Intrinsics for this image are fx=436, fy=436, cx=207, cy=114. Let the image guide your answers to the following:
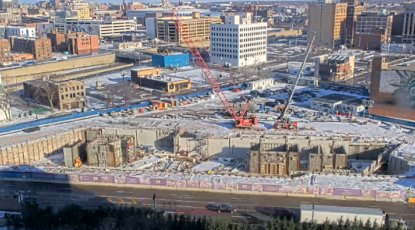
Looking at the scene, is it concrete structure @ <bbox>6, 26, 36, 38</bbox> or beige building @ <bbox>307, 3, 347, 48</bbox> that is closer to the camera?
beige building @ <bbox>307, 3, 347, 48</bbox>

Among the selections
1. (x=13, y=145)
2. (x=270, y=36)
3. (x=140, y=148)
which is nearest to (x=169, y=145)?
(x=140, y=148)

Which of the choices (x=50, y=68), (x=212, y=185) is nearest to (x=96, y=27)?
(x=50, y=68)

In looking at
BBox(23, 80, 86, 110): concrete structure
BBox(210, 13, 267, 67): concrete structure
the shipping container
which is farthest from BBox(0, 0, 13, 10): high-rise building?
BBox(23, 80, 86, 110): concrete structure

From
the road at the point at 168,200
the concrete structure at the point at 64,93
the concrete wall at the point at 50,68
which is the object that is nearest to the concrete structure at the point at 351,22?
the concrete wall at the point at 50,68

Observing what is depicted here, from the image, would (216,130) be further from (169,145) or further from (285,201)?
(285,201)

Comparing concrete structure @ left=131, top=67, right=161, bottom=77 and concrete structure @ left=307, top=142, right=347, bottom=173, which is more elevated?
concrete structure @ left=131, top=67, right=161, bottom=77

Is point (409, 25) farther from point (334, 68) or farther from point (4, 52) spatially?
point (4, 52)

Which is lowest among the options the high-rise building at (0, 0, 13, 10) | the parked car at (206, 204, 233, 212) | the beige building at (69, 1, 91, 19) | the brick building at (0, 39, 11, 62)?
the parked car at (206, 204, 233, 212)

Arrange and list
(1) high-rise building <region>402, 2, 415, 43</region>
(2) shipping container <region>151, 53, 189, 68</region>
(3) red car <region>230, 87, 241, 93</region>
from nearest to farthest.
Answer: (3) red car <region>230, 87, 241, 93</region> < (2) shipping container <region>151, 53, 189, 68</region> < (1) high-rise building <region>402, 2, 415, 43</region>

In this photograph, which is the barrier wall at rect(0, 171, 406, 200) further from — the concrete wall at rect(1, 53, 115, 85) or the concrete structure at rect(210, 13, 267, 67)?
the concrete structure at rect(210, 13, 267, 67)
